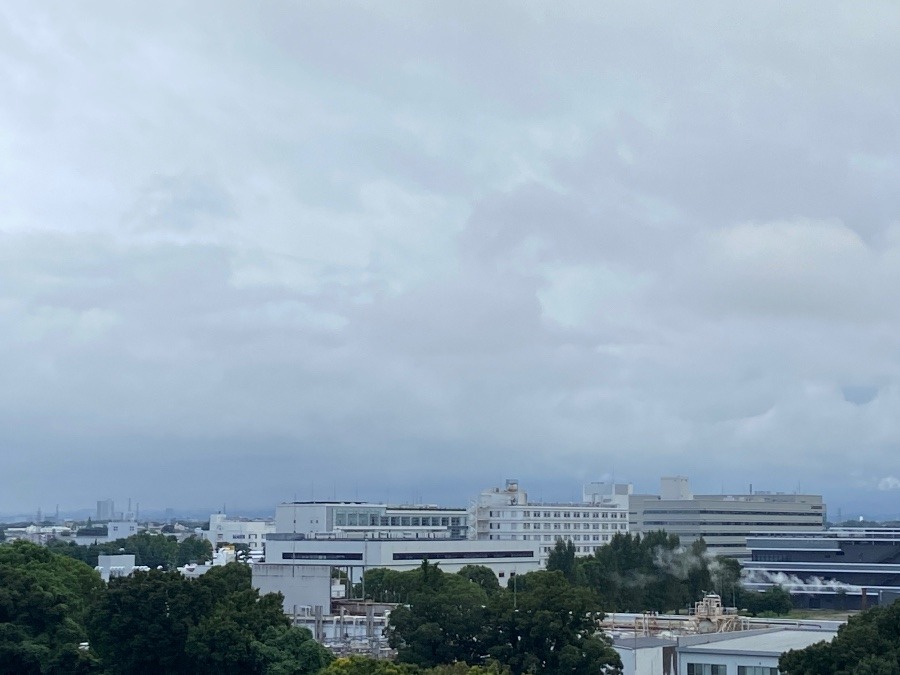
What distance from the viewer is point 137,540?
15362cm

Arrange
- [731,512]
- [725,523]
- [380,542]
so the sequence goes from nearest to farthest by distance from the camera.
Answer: [380,542], [725,523], [731,512]

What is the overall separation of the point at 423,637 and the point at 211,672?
8510mm

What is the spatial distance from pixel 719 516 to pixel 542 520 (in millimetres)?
22719

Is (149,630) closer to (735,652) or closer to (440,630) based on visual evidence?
(440,630)

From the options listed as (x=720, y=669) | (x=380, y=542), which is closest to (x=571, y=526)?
(x=380, y=542)

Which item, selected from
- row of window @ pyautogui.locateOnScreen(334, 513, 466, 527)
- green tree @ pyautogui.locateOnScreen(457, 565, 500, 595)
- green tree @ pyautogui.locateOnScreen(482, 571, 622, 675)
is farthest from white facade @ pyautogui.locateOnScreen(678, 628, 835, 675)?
row of window @ pyautogui.locateOnScreen(334, 513, 466, 527)

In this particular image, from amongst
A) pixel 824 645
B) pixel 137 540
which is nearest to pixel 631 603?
pixel 824 645

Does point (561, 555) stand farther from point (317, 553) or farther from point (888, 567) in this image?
point (888, 567)

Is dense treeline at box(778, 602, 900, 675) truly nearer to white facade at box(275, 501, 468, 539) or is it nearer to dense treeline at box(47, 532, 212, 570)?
white facade at box(275, 501, 468, 539)

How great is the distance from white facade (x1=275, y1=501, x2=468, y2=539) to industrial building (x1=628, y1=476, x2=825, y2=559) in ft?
83.6

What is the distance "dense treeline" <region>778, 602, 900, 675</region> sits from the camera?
114 ft

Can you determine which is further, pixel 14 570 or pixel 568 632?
pixel 14 570

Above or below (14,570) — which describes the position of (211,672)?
below

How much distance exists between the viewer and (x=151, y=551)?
5910 inches
